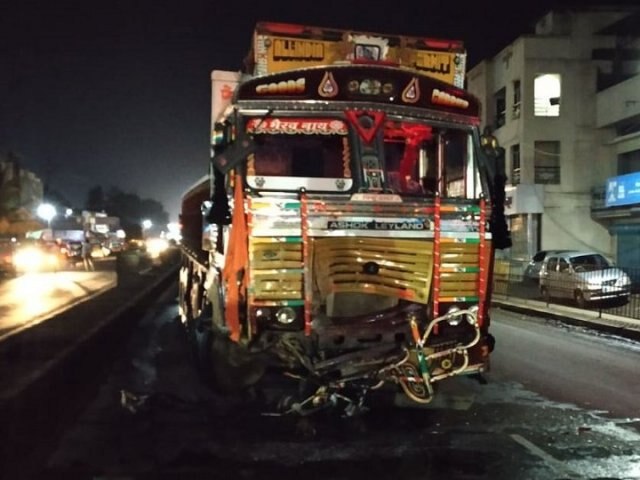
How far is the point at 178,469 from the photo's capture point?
629 cm

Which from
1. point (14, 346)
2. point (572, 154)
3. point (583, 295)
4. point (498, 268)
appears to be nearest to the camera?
point (14, 346)

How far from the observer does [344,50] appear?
29.1 ft

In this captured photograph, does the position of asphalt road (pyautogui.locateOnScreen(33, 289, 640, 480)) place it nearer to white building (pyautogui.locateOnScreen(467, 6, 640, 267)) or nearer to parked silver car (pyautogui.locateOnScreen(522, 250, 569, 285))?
parked silver car (pyautogui.locateOnScreen(522, 250, 569, 285))

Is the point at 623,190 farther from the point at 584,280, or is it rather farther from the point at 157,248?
the point at 157,248

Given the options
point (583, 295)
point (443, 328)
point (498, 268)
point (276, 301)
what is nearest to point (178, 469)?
point (276, 301)

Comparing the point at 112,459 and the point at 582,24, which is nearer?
the point at 112,459

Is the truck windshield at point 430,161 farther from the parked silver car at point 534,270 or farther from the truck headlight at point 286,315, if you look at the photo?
the parked silver car at point 534,270

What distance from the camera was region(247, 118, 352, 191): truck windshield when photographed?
24.9 feet

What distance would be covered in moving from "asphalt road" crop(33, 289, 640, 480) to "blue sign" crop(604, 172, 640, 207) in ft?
66.0

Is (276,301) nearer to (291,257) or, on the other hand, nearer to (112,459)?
(291,257)

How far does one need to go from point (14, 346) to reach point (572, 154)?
29.8 m

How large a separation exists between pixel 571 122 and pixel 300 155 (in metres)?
30.6

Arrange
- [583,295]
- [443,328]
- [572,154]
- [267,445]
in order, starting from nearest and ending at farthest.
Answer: [267,445] → [443,328] → [583,295] → [572,154]

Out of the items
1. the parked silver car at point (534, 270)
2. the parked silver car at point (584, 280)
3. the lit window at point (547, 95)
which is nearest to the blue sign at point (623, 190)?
the parked silver car at point (534, 270)
